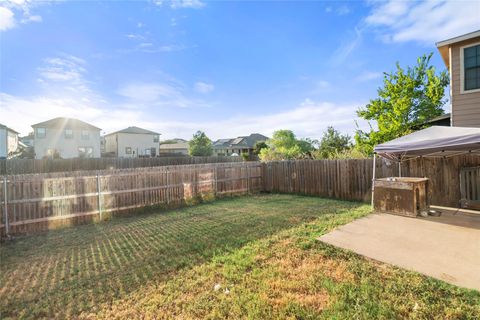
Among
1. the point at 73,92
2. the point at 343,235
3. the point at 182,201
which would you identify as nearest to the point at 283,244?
the point at 343,235

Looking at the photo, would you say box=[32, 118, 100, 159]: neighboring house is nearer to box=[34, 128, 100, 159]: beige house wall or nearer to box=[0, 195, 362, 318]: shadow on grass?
box=[34, 128, 100, 159]: beige house wall

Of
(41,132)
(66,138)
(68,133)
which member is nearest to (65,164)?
(66,138)

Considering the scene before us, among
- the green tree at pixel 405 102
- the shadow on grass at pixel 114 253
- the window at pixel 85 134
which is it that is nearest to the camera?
the shadow on grass at pixel 114 253

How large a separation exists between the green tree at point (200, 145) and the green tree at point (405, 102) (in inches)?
952

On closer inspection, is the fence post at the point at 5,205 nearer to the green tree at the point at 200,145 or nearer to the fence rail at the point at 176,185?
the fence rail at the point at 176,185

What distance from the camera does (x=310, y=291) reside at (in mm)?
2709

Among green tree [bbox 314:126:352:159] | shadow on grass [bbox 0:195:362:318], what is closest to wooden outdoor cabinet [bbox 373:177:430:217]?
shadow on grass [bbox 0:195:362:318]

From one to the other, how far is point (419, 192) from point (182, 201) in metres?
7.52

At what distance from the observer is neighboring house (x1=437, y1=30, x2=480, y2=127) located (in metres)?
6.98

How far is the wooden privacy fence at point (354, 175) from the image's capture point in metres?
6.91

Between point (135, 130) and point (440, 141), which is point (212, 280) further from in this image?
point (135, 130)

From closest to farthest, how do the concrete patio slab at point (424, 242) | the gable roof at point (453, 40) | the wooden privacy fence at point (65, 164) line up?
the concrete patio slab at point (424, 242) < the gable roof at point (453, 40) < the wooden privacy fence at point (65, 164)

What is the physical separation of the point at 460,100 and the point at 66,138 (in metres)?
33.2

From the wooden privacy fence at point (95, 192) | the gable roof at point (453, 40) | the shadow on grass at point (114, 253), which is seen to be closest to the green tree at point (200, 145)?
the wooden privacy fence at point (95, 192)
